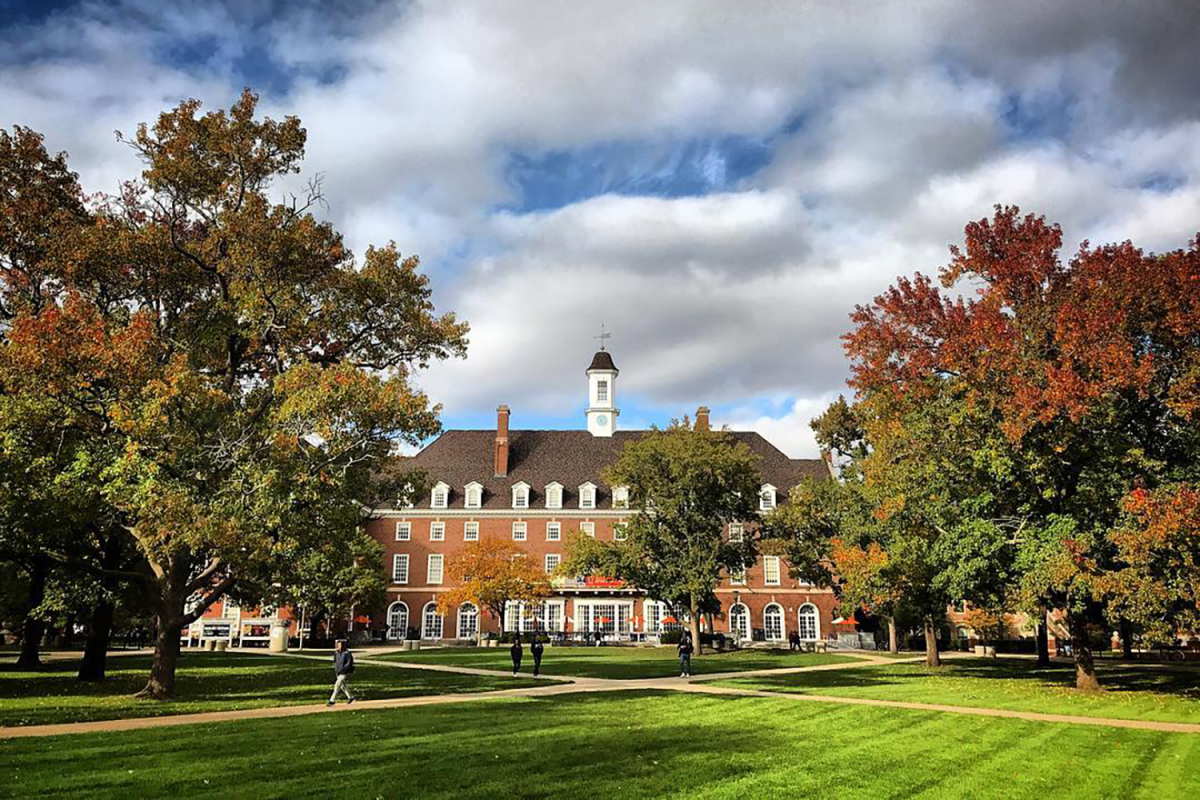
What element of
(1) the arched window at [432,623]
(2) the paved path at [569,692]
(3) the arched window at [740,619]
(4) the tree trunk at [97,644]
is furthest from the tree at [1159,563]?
(1) the arched window at [432,623]

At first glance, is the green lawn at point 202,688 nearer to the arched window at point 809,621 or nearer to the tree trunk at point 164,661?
the tree trunk at point 164,661

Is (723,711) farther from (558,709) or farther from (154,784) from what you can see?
(154,784)

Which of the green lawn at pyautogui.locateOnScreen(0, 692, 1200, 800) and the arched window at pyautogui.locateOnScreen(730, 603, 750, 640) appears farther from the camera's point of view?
the arched window at pyautogui.locateOnScreen(730, 603, 750, 640)

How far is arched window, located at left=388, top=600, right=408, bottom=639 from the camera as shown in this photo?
63.6 meters

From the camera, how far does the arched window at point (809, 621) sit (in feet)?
211

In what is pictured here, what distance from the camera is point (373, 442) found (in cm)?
2177

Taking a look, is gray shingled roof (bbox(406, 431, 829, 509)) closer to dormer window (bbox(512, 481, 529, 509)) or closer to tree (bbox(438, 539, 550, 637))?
dormer window (bbox(512, 481, 529, 509))

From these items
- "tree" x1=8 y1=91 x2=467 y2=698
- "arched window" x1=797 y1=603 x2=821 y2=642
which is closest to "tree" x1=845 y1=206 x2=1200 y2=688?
"tree" x1=8 y1=91 x2=467 y2=698

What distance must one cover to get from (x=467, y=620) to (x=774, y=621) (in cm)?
2455

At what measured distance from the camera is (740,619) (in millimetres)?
64875

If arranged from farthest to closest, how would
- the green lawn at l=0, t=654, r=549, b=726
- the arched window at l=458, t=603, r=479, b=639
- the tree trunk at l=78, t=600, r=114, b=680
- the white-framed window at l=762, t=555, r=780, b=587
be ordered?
the white-framed window at l=762, t=555, r=780, b=587 → the arched window at l=458, t=603, r=479, b=639 → the tree trunk at l=78, t=600, r=114, b=680 → the green lawn at l=0, t=654, r=549, b=726

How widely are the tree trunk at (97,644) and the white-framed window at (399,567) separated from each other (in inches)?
1506

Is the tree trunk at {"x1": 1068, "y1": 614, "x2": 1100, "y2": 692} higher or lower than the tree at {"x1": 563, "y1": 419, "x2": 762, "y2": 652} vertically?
lower

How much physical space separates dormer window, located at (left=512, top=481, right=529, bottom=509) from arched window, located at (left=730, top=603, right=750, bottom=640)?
745 inches
